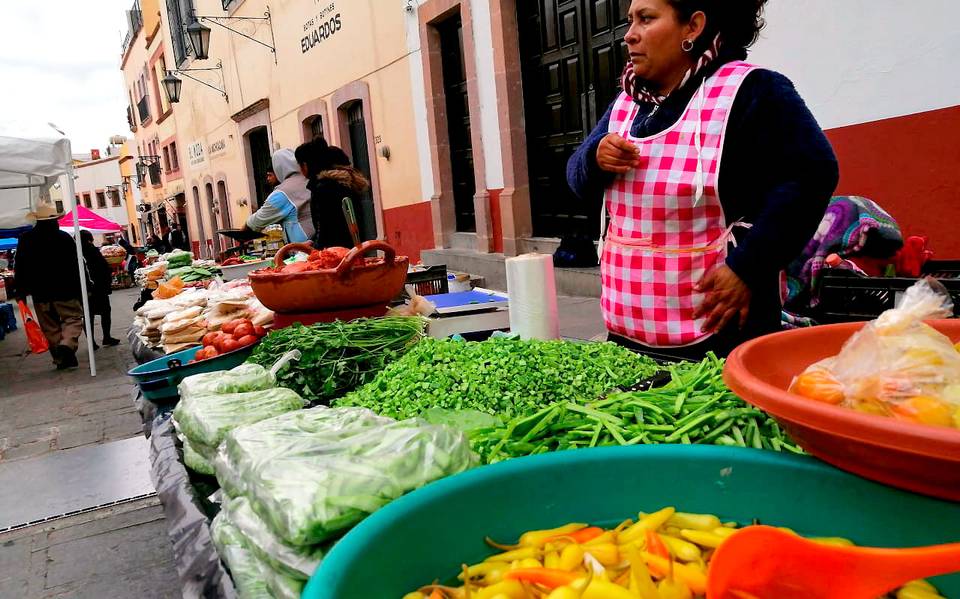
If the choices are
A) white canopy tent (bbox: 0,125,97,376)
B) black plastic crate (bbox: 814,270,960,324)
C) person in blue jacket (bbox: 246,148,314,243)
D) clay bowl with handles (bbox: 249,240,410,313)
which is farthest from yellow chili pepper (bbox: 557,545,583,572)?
white canopy tent (bbox: 0,125,97,376)

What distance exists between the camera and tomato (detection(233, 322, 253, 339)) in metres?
2.81

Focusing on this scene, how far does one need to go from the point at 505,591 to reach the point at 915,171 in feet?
14.8

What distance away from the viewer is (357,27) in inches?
451

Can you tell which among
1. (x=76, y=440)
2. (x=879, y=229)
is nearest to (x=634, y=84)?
(x=879, y=229)

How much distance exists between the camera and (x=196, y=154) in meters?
24.8

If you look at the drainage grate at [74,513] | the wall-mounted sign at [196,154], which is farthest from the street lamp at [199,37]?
the drainage grate at [74,513]

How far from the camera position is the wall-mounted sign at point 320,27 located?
12156 mm

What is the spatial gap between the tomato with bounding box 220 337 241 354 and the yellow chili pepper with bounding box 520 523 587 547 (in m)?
2.02

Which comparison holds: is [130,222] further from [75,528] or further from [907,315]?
[907,315]

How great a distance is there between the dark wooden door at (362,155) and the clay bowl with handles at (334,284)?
989cm

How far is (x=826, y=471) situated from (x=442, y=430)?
2.07 ft

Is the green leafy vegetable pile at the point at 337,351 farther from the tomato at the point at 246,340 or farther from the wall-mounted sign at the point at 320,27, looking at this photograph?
the wall-mounted sign at the point at 320,27

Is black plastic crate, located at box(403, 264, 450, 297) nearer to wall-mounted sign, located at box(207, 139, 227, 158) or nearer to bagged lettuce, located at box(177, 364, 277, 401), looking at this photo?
bagged lettuce, located at box(177, 364, 277, 401)

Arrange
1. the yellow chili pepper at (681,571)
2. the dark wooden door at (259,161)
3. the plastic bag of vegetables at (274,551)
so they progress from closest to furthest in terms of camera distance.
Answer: the yellow chili pepper at (681,571) < the plastic bag of vegetables at (274,551) < the dark wooden door at (259,161)
